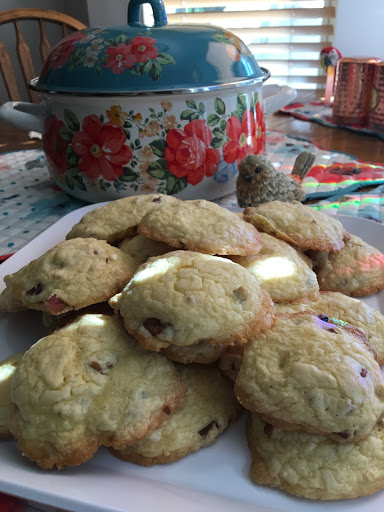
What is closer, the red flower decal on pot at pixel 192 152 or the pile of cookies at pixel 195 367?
the pile of cookies at pixel 195 367

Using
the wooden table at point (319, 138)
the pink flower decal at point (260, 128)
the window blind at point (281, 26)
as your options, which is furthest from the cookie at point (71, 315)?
the window blind at point (281, 26)

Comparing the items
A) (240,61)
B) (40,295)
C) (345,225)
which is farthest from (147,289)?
(240,61)

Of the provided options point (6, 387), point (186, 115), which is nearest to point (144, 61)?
point (186, 115)

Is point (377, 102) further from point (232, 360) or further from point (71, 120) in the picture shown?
point (232, 360)

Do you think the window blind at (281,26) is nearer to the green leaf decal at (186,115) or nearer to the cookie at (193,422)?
the green leaf decal at (186,115)

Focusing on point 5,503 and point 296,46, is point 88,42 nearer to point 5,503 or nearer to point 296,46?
point 5,503

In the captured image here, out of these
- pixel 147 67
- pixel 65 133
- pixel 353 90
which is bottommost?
pixel 353 90
